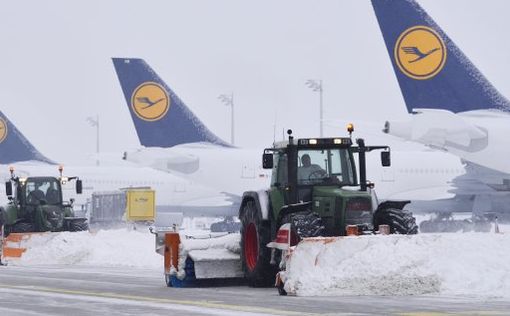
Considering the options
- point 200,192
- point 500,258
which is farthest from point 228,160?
point 500,258

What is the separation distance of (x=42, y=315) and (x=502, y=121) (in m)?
26.6

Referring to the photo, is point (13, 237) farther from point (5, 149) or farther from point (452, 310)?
point (5, 149)

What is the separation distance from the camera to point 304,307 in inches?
512

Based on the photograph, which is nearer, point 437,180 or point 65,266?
point 65,266

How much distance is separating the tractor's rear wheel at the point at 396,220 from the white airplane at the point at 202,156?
3192 centimetres

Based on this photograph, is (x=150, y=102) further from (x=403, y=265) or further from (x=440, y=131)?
(x=403, y=265)

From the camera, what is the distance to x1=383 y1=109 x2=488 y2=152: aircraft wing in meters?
34.8

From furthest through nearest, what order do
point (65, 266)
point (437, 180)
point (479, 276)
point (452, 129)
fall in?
point (437, 180)
point (452, 129)
point (65, 266)
point (479, 276)

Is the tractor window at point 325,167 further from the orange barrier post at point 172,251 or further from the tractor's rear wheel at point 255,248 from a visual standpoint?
the orange barrier post at point 172,251

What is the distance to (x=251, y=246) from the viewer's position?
59.6 feet

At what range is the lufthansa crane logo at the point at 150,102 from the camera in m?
54.6

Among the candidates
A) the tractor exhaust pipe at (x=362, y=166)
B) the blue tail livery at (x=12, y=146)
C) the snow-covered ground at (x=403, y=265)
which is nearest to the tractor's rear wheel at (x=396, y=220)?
the tractor exhaust pipe at (x=362, y=166)

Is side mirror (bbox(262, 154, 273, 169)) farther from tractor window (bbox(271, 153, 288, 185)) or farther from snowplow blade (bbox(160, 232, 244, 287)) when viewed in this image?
snowplow blade (bbox(160, 232, 244, 287))

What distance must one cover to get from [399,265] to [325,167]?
2.89 meters
